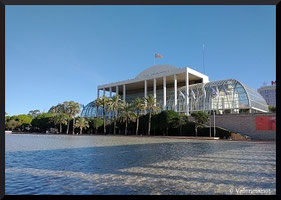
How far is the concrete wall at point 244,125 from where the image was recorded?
155 ft

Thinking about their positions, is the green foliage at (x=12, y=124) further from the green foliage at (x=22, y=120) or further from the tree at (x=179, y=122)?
the tree at (x=179, y=122)

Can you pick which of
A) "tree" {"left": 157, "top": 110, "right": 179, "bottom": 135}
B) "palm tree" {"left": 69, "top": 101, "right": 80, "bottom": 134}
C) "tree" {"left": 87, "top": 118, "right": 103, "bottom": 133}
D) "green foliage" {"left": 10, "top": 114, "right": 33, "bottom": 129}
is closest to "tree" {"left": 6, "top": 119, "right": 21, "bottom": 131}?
"green foliage" {"left": 10, "top": 114, "right": 33, "bottom": 129}

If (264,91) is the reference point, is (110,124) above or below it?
below

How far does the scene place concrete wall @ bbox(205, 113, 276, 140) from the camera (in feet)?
155

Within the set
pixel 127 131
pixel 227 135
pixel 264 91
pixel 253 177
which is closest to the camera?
pixel 253 177

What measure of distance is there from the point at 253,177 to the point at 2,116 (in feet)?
30.8

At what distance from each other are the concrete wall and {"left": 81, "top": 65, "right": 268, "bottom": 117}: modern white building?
6.44 meters

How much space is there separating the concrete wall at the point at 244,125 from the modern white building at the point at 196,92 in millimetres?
6438

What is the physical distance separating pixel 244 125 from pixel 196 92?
28.9 metres

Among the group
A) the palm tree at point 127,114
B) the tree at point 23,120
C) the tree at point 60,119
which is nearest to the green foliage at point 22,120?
the tree at point 23,120

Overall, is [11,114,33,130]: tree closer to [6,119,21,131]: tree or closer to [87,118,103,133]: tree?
[6,119,21,131]: tree
